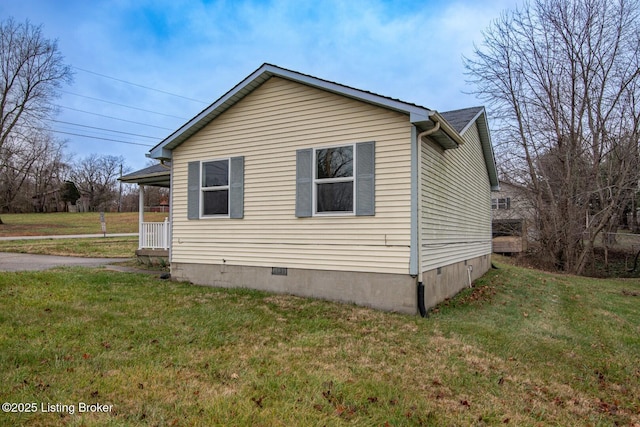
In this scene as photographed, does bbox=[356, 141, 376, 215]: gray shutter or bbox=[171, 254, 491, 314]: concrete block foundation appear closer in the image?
bbox=[171, 254, 491, 314]: concrete block foundation

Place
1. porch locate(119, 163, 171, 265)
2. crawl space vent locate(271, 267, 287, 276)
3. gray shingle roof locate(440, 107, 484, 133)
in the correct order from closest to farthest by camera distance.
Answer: crawl space vent locate(271, 267, 287, 276)
gray shingle roof locate(440, 107, 484, 133)
porch locate(119, 163, 171, 265)

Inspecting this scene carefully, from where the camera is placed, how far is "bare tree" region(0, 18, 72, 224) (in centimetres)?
2872

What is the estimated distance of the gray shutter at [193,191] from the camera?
8773 mm

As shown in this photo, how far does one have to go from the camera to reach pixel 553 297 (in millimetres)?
9828

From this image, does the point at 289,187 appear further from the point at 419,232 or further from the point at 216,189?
the point at 419,232

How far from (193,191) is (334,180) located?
3.49 meters

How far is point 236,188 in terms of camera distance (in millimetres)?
8234

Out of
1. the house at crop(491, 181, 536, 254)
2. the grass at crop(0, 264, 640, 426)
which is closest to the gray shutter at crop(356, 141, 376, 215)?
the grass at crop(0, 264, 640, 426)

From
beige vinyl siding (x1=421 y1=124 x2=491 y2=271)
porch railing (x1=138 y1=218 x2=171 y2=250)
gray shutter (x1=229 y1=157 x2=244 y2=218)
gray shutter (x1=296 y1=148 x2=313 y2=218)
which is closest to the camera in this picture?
beige vinyl siding (x1=421 y1=124 x2=491 y2=271)

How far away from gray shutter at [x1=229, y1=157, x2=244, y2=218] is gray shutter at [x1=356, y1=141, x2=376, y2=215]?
260 centimetres

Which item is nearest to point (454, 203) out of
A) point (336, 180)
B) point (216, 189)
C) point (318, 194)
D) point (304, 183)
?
point (336, 180)

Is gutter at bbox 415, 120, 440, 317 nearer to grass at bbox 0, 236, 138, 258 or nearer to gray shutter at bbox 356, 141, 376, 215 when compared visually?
gray shutter at bbox 356, 141, 376, 215

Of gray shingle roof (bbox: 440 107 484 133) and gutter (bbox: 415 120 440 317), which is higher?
gray shingle roof (bbox: 440 107 484 133)

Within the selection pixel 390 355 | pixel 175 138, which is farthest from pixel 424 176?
pixel 175 138
